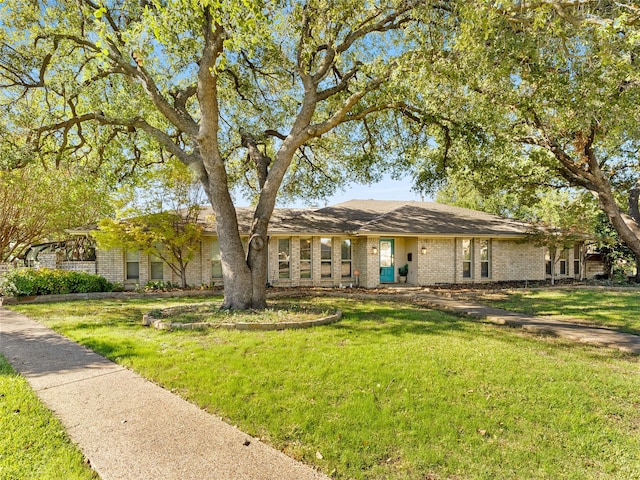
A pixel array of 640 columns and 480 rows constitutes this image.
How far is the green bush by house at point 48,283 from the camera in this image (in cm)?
1183

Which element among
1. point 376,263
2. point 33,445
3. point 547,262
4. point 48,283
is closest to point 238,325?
point 33,445

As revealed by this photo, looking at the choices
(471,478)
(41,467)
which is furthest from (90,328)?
(471,478)

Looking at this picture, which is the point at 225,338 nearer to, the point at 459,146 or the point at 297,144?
the point at 297,144

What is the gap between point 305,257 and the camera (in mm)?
16531

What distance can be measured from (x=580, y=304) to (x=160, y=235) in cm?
1425

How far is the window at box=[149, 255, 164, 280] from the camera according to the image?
15.3 m

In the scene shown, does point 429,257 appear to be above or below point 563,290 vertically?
above

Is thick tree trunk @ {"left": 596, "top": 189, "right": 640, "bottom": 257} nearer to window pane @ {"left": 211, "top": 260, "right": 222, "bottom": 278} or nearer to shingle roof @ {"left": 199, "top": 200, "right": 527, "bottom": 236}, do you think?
shingle roof @ {"left": 199, "top": 200, "right": 527, "bottom": 236}

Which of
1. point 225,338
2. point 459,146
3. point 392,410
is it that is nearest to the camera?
point 392,410

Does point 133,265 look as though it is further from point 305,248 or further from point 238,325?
point 238,325

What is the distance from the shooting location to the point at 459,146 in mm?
11680

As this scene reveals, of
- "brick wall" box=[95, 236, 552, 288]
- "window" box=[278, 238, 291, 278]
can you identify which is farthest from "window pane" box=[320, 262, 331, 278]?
"window" box=[278, 238, 291, 278]

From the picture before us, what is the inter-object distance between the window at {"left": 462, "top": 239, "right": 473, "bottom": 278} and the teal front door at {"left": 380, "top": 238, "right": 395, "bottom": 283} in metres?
3.42

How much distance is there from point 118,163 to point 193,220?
326cm
